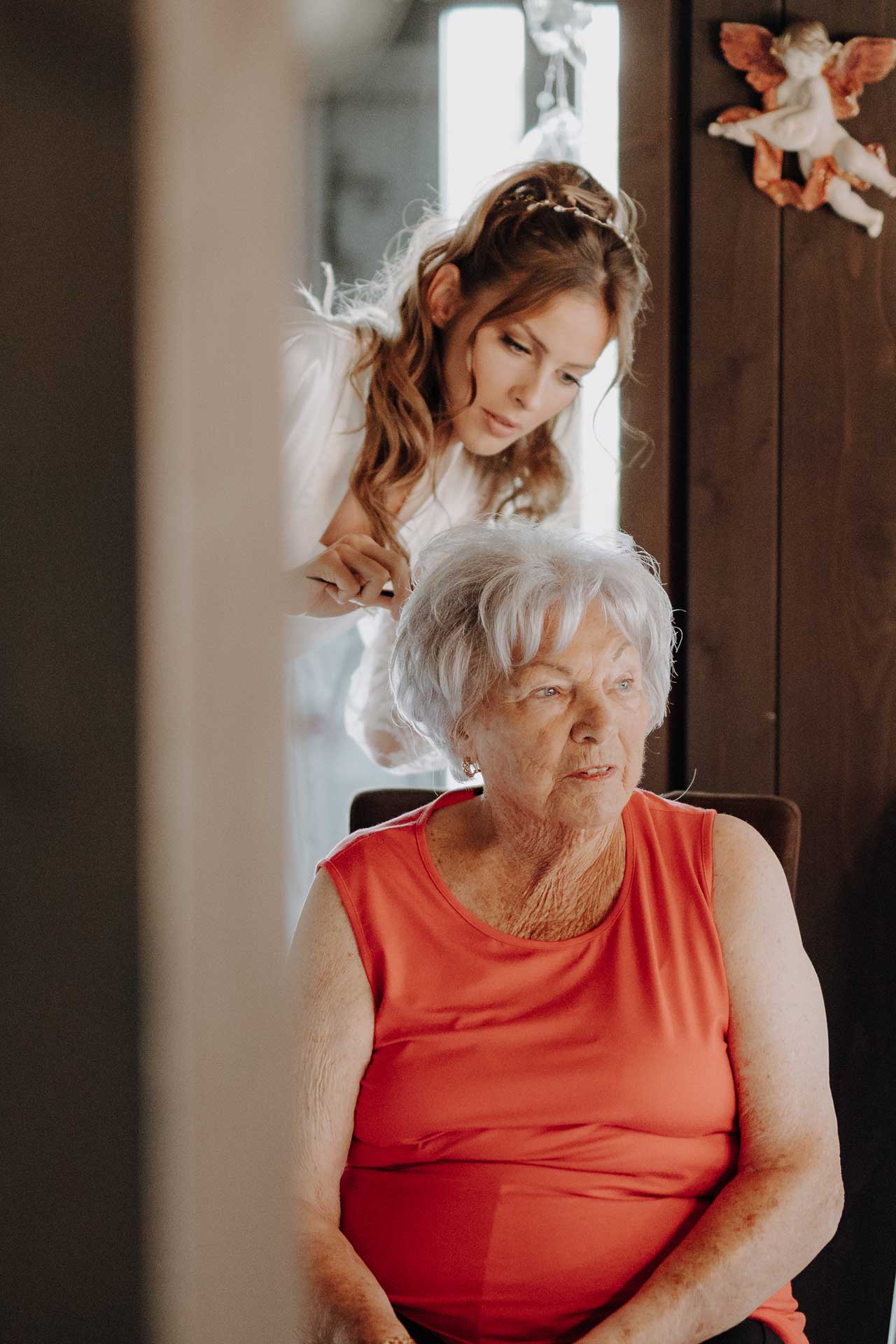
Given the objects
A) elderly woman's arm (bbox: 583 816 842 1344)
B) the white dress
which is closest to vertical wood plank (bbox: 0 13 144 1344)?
elderly woman's arm (bbox: 583 816 842 1344)

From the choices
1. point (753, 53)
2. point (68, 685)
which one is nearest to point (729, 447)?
point (753, 53)

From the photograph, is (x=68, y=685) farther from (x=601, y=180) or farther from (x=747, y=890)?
(x=601, y=180)

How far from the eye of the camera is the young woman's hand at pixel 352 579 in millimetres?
1975

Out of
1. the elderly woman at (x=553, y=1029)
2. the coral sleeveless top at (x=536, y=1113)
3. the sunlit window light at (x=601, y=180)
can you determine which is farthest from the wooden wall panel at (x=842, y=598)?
the coral sleeveless top at (x=536, y=1113)

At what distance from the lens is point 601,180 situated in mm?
1984

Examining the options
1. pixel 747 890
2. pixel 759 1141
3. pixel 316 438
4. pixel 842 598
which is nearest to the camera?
pixel 759 1141

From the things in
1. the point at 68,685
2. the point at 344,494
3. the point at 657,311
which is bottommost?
the point at 68,685

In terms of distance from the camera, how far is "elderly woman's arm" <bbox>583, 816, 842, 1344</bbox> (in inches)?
47.4

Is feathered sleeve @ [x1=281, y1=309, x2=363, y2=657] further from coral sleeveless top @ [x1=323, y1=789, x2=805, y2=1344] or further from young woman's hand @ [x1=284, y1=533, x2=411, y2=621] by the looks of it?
coral sleeveless top @ [x1=323, y1=789, x2=805, y2=1344]

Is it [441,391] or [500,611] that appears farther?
[441,391]

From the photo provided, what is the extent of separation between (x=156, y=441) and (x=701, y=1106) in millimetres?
1244

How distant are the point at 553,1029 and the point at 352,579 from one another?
90cm

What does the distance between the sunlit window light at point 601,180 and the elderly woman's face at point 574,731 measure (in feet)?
2.06

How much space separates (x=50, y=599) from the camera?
0.74 ft
